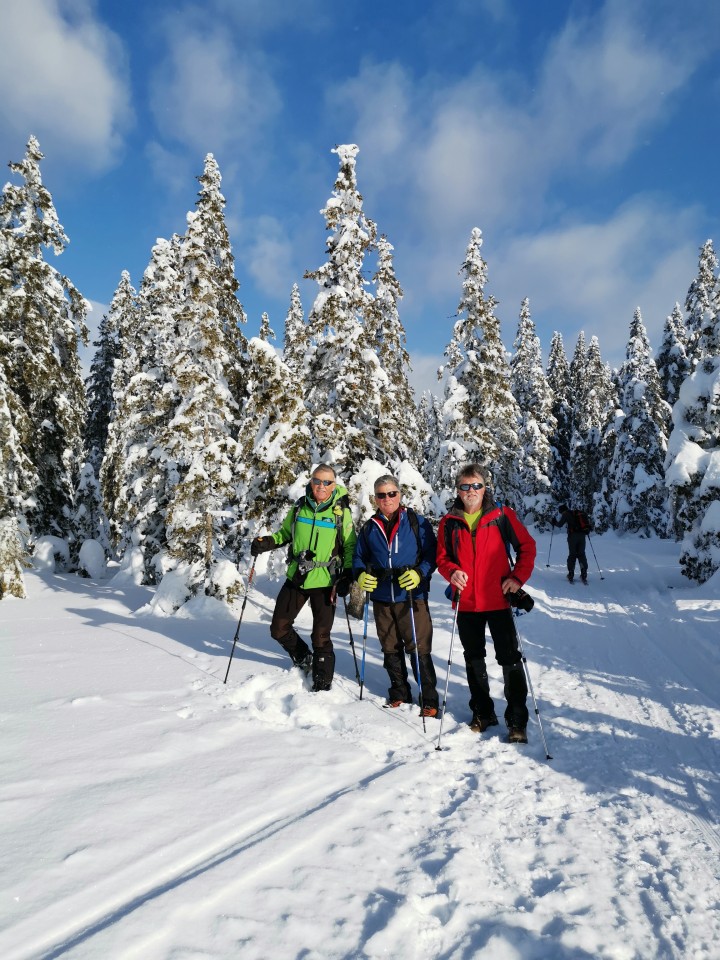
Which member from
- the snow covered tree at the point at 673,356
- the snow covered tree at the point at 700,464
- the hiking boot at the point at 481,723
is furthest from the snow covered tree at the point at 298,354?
the snow covered tree at the point at 673,356

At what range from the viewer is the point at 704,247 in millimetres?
32844

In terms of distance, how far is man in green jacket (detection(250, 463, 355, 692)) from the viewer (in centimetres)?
668

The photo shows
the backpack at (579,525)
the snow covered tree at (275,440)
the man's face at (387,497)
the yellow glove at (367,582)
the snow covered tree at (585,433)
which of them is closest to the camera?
the yellow glove at (367,582)

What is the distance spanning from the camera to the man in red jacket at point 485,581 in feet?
17.9

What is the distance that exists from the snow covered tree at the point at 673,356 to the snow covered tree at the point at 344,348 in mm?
30618

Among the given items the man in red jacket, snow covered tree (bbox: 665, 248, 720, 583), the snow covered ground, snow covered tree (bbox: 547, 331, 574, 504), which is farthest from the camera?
snow covered tree (bbox: 547, 331, 574, 504)

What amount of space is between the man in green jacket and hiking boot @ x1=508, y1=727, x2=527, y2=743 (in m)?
2.31

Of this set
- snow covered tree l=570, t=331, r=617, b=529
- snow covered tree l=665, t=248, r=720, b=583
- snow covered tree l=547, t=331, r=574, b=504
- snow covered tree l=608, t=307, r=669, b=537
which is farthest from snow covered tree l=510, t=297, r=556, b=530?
snow covered tree l=665, t=248, r=720, b=583

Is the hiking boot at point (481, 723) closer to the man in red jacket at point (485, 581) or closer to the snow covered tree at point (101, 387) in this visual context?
the man in red jacket at point (485, 581)

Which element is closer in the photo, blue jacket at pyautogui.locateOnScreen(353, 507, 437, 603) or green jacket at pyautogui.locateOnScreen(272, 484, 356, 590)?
blue jacket at pyautogui.locateOnScreen(353, 507, 437, 603)

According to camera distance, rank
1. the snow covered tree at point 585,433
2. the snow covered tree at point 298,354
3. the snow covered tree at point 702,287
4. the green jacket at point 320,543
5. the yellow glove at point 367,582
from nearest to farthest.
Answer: the yellow glove at point 367,582, the green jacket at point 320,543, the snow covered tree at point 298,354, the snow covered tree at point 702,287, the snow covered tree at point 585,433

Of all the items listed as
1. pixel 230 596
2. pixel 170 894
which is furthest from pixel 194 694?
pixel 230 596

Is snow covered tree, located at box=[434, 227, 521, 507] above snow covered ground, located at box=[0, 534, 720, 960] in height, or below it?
above

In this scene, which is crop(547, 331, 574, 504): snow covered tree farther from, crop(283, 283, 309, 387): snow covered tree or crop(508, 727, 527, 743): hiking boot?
crop(508, 727, 527, 743): hiking boot
